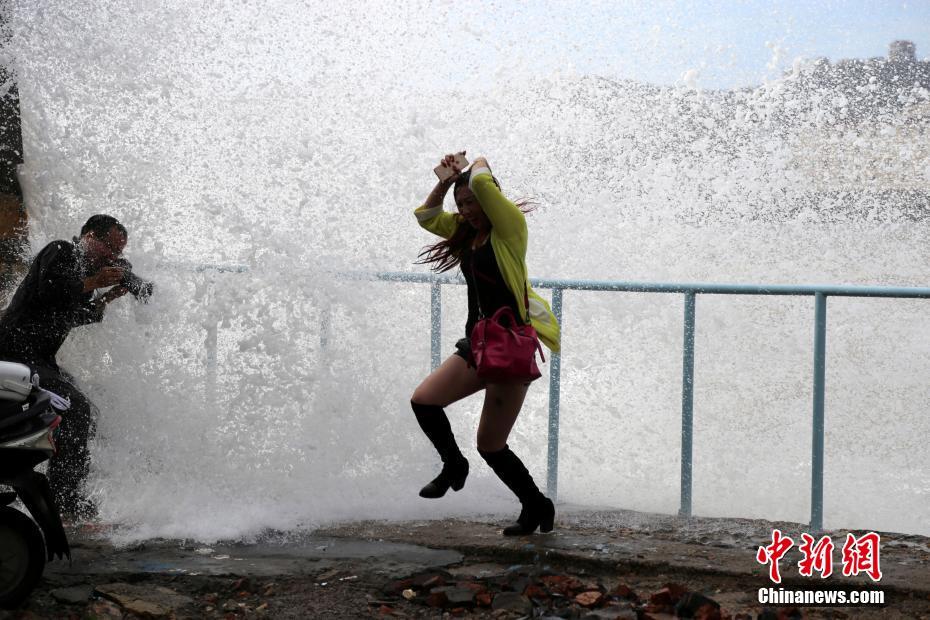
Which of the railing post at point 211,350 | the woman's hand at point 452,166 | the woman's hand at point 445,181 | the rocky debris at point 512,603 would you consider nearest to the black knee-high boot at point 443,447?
the rocky debris at point 512,603

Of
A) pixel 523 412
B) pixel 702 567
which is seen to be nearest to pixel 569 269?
pixel 523 412

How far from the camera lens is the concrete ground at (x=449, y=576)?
11.5 ft

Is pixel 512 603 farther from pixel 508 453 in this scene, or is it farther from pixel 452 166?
pixel 452 166

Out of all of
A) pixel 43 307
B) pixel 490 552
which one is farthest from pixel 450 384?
pixel 43 307

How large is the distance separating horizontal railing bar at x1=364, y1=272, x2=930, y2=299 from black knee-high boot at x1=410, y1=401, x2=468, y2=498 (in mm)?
1389

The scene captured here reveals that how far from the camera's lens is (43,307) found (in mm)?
4559

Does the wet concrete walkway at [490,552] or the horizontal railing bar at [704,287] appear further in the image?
the horizontal railing bar at [704,287]

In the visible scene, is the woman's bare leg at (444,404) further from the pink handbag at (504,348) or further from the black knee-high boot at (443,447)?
the pink handbag at (504,348)

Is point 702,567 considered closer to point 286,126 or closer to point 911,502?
point 286,126

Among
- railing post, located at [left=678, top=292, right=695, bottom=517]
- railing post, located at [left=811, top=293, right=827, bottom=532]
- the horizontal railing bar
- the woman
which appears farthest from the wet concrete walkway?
the horizontal railing bar

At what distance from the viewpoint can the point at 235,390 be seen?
5012 millimetres

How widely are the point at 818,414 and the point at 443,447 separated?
1.84 metres

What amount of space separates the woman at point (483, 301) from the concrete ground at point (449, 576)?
0.33m

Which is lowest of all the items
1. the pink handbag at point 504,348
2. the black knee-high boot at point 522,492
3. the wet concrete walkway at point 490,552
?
the wet concrete walkway at point 490,552
